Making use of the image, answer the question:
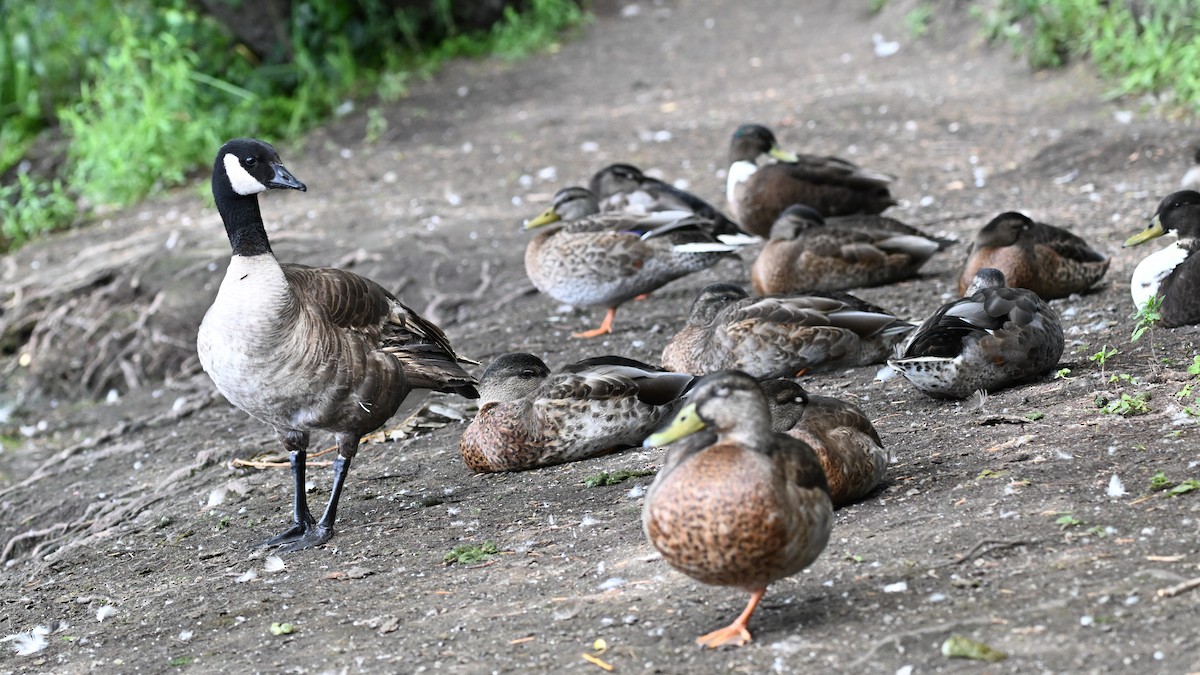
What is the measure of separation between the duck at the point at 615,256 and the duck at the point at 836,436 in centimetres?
318

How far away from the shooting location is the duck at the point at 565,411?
5645 millimetres

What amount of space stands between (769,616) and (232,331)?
2448 millimetres

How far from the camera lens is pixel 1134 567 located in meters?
3.74

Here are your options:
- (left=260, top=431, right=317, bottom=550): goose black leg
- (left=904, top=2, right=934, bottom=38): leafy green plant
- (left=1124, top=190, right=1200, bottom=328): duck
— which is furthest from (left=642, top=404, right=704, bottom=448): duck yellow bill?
(left=904, top=2, right=934, bottom=38): leafy green plant

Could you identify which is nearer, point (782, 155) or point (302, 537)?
point (302, 537)

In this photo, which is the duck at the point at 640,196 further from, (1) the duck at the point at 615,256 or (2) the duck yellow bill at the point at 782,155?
(2) the duck yellow bill at the point at 782,155

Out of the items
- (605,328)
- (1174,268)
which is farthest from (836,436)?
(605,328)

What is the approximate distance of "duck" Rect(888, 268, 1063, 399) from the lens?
216 inches

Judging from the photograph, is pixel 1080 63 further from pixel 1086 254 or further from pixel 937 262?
pixel 1086 254

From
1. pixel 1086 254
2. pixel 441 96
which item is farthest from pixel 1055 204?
pixel 441 96

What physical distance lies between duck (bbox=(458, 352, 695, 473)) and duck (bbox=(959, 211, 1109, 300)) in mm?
2041

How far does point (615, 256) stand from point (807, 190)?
6.10ft

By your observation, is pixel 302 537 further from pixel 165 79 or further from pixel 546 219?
pixel 165 79

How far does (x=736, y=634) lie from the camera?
3713 mm
